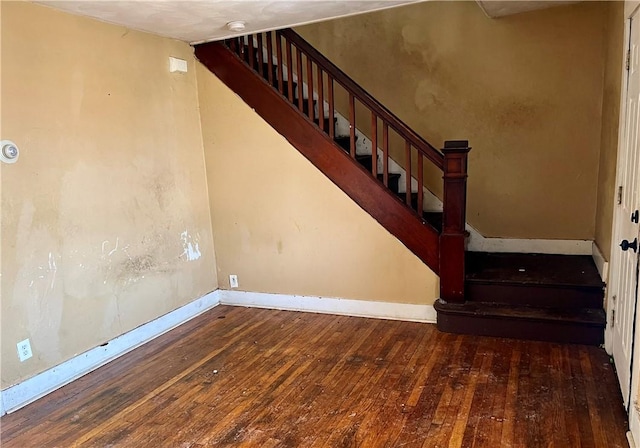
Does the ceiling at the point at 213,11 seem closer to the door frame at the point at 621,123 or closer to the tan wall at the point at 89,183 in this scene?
the tan wall at the point at 89,183

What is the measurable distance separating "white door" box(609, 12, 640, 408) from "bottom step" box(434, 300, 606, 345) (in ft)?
0.77

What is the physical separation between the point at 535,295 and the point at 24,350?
3.43 meters

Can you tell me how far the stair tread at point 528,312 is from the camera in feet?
10.3

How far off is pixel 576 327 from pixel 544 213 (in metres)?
1.36

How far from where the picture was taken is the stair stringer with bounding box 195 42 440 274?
3.60 meters

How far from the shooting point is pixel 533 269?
12.3 feet

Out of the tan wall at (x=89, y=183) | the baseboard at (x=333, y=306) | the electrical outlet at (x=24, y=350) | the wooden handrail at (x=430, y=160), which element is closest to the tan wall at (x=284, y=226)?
the baseboard at (x=333, y=306)

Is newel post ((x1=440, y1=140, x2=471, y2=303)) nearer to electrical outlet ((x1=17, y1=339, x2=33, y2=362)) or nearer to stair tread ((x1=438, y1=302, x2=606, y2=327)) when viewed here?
stair tread ((x1=438, y1=302, x2=606, y2=327))

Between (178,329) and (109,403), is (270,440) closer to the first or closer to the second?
(109,403)

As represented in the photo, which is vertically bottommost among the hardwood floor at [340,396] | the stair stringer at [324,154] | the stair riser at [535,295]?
the hardwood floor at [340,396]

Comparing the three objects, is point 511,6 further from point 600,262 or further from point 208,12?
point 208,12

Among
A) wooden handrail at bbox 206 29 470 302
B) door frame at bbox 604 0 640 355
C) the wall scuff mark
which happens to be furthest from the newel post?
the wall scuff mark

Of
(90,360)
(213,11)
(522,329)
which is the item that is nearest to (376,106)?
(213,11)

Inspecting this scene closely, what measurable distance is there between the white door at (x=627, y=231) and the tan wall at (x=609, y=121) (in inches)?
13.0
